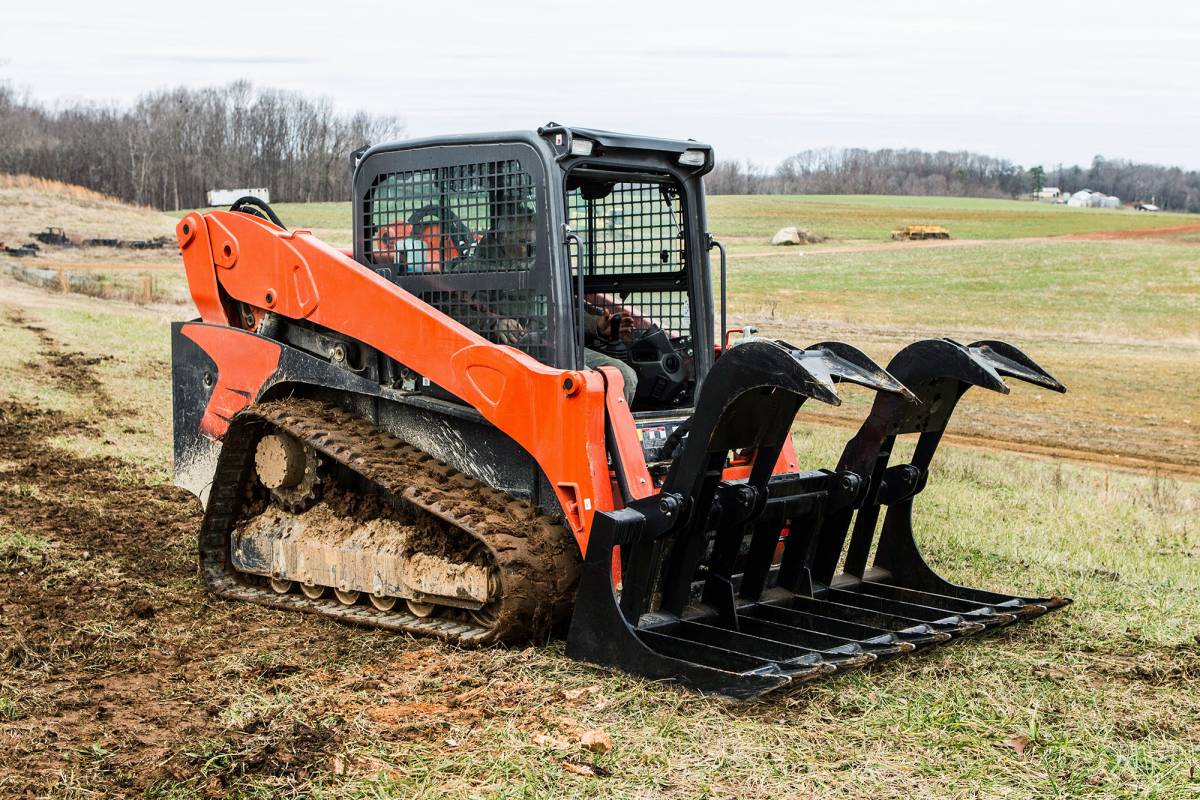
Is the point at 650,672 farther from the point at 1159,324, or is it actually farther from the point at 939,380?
the point at 1159,324

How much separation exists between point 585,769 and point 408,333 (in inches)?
104

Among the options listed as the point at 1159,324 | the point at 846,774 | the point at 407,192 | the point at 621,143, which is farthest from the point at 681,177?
the point at 1159,324

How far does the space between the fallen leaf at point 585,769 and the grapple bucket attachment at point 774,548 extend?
804 mm

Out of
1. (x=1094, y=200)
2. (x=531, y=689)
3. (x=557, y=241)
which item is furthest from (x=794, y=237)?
(x=531, y=689)

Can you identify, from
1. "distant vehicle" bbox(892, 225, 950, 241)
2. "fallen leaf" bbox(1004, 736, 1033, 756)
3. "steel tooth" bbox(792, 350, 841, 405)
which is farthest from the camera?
"distant vehicle" bbox(892, 225, 950, 241)

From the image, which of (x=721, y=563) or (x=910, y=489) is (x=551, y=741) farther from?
(x=910, y=489)

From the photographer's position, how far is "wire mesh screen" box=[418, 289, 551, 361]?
644 centimetres

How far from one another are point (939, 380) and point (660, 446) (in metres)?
1.51

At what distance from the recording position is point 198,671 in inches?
237

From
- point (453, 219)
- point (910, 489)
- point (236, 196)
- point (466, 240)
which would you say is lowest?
point (910, 489)

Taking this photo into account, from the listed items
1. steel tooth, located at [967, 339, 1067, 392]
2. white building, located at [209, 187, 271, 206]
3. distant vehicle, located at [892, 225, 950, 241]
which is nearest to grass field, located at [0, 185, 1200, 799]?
steel tooth, located at [967, 339, 1067, 392]

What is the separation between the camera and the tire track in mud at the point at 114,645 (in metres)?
4.89

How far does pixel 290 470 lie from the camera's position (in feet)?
23.7

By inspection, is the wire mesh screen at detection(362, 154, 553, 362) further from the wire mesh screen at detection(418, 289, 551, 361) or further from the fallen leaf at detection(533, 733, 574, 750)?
the fallen leaf at detection(533, 733, 574, 750)
